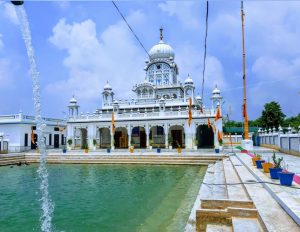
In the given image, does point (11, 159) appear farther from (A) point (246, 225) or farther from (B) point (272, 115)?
(B) point (272, 115)

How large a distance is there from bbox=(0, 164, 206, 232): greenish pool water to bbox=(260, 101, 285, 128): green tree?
31.8 m

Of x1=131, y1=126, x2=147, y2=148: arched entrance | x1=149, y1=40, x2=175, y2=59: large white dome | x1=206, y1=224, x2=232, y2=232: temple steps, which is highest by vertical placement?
x1=149, y1=40, x2=175, y2=59: large white dome

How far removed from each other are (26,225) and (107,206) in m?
2.45

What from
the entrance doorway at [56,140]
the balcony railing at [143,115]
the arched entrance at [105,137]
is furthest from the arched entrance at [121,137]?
the entrance doorway at [56,140]

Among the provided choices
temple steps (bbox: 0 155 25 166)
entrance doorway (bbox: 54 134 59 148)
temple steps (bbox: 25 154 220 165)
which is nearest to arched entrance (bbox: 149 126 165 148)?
temple steps (bbox: 25 154 220 165)

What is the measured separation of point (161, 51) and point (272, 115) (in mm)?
19852

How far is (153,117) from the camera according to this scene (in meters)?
27.9

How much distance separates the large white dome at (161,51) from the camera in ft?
124

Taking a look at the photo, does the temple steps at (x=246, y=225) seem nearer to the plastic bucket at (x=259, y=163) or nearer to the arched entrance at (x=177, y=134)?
the plastic bucket at (x=259, y=163)

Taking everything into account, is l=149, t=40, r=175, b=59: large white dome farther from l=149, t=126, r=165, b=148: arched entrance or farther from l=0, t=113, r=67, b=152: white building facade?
l=0, t=113, r=67, b=152: white building facade

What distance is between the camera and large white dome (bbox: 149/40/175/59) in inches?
1489

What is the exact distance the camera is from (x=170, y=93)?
34156 millimetres

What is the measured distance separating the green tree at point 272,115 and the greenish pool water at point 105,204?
31.8 m

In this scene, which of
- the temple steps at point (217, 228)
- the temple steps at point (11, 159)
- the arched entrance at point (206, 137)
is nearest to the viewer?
the temple steps at point (217, 228)
